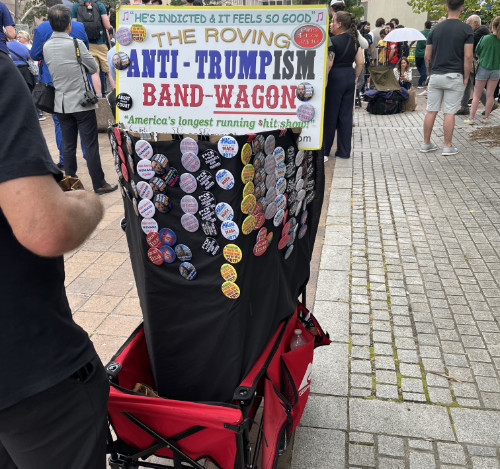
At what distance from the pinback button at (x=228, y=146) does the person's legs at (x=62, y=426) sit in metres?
0.72

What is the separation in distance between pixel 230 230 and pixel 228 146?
272mm

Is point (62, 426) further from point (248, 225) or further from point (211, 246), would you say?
point (248, 225)

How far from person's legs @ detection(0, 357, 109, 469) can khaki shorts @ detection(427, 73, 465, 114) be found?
6.71 metres

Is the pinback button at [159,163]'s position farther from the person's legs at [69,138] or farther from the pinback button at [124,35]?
the person's legs at [69,138]

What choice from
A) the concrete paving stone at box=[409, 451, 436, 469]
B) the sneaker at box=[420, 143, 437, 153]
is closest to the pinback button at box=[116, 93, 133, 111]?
the concrete paving stone at box=[409, 451, 436, 469]

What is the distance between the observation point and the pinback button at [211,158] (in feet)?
4.84

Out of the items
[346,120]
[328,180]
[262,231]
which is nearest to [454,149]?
[346,120]

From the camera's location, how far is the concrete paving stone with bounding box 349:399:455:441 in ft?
7.79

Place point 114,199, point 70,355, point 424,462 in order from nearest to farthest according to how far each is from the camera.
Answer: point 70,355 → point 424,462 → point 114,199

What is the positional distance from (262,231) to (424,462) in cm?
142

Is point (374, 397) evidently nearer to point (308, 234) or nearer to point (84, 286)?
point (308, 234)

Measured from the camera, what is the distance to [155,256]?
5.47 feet

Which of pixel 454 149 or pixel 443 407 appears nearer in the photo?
pixel 443 407

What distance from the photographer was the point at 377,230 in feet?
15.7
